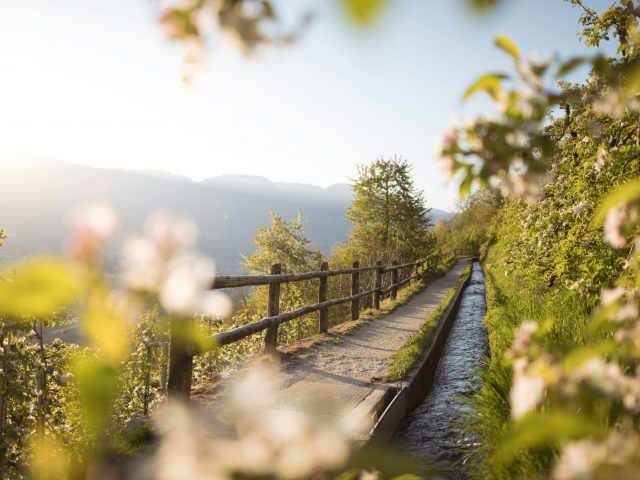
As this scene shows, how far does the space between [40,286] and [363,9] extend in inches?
20.7

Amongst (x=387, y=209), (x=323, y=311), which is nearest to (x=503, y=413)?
(x=323, y=311)

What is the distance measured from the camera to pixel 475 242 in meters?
53.3

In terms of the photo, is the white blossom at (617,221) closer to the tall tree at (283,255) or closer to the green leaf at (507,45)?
the green leaf at (507,45)

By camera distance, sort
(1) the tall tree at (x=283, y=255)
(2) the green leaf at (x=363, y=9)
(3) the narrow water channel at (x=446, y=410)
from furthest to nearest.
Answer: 1. (1) the tall tree at (x=283, y=255)
2. (3) the narrow water channel at (x=446, y=410)
3. (2) the green leaf at (x=363, y=9)

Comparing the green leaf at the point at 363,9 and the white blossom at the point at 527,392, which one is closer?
the green leaf at the point at 363,9

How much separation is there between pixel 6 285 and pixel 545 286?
8762 mm

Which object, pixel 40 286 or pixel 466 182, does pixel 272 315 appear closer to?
pixel 466 182

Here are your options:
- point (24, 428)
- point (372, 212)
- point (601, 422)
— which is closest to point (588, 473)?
point (601, 422)

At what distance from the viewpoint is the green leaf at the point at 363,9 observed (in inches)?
23.6

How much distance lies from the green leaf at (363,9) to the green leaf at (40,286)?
47 cm

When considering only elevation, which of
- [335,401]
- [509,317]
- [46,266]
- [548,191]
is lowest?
[335,401]

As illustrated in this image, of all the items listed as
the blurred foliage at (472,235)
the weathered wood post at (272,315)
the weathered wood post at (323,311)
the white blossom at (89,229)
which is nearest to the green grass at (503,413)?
the white blossom at (89,229)

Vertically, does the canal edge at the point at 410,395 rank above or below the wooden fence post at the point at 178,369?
below

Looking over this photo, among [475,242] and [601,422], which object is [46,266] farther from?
[475,242]
